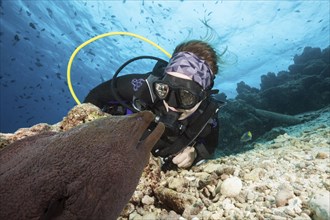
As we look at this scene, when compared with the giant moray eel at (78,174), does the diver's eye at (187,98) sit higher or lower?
higher

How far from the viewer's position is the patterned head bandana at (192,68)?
3641 millimetres

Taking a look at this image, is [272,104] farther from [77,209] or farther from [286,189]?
[77,209]

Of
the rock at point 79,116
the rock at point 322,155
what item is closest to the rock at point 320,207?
the rock at point 322,155

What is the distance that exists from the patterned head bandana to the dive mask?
0.13m

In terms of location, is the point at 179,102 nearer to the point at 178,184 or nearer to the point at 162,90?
the point at 162,90

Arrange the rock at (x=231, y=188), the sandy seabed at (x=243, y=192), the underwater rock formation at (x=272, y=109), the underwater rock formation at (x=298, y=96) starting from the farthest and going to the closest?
1. the underwater rock formation at (x=298, y=96)
2. the underwater rock formation at (x=272, y=109)
3. the rock at (x=231, y=188)
4. the sandy seabed at (x=243, y=192)

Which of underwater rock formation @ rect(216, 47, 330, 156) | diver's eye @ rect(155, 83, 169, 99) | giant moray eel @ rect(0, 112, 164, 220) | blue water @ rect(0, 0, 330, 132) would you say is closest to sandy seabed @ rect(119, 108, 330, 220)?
diver's eye @ rect(155, 83, 169, 99)

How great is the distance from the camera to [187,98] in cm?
356

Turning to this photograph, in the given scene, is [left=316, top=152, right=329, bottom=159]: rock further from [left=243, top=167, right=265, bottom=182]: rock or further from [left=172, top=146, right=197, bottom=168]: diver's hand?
[left=172, top=146, right=197, bottom=168]: diver's hand

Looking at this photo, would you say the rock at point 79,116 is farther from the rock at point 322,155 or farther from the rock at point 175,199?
the rock at point 322,155

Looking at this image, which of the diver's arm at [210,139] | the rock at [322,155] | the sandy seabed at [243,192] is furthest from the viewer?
the diver's arm at [210,139]

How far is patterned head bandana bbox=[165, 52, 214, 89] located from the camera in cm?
364

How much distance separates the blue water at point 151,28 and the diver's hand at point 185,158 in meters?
18.8

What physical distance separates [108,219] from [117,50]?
35.2 metres
